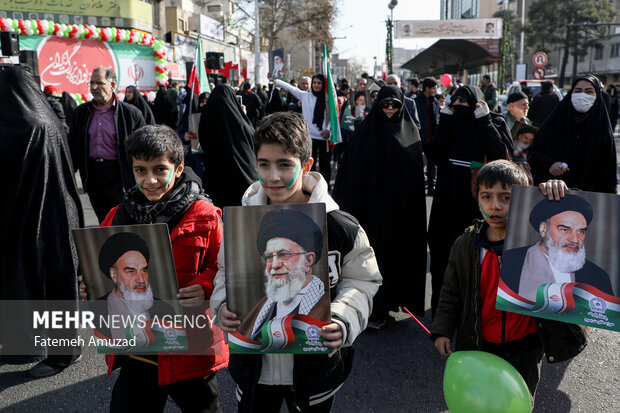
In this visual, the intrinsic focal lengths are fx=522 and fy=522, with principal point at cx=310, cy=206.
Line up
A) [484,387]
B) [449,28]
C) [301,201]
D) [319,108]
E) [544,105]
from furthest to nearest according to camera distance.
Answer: [449,28] < [544,105] < [319,108] < [301,201] < [484,387]

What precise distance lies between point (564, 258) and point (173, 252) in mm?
1469

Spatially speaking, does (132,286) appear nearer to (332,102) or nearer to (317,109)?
(332,102)

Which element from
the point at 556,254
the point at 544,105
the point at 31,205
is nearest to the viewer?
the point at 556,254

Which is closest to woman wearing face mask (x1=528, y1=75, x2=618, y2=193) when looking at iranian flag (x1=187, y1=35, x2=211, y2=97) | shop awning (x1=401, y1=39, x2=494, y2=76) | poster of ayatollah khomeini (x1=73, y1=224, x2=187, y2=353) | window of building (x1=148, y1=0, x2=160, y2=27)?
poster of ayatollah khomeini (x1=73, y1=224, x2=187, y2=353)

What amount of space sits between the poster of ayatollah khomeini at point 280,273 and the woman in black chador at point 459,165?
2.65 metres

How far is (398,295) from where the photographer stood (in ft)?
13.6

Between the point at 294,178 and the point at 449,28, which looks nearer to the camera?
the point at 294,178

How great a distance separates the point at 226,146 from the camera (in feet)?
17.8

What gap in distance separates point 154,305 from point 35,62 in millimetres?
8621

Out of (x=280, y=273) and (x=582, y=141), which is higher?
(x=582, y=141)

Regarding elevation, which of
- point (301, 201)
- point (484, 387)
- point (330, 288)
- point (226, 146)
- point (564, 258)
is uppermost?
point (226, 146)

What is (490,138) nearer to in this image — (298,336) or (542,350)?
(542,350)

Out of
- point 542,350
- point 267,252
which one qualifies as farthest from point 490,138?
point 267,252

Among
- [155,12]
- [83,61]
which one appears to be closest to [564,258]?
[83,61]
